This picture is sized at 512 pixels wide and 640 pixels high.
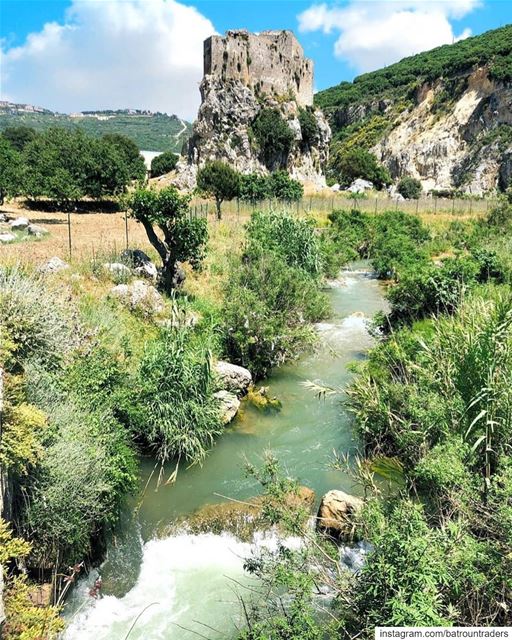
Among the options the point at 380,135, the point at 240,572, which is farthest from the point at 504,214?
the point at 380,135

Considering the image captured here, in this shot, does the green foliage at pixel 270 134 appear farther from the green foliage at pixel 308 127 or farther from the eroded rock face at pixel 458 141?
the eroded rock face at pixel 458 141

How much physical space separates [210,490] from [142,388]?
2.37 meters

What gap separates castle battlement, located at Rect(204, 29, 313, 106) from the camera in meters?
58.8

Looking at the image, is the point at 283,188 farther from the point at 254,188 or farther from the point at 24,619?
the point at 24,619

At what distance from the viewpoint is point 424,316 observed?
13.7 m

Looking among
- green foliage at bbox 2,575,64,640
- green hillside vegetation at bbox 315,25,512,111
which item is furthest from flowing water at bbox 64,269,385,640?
green hillside vegetation at bbox 315,25,512,111

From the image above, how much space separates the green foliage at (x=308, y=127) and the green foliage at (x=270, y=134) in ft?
12.7

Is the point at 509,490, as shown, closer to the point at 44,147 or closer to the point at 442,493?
the point at 442,493

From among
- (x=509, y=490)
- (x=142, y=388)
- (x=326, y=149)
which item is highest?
(x=326, y=149)

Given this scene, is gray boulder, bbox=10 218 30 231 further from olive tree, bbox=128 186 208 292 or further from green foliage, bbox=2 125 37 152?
green foliage, bbox=2 125 37 152

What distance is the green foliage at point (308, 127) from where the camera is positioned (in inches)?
2475

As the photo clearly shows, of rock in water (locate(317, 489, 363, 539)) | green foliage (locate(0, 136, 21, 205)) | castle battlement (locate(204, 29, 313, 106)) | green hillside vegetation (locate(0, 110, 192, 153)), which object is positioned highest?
green hillside vegetation (locate(0, 110, 192, 153))

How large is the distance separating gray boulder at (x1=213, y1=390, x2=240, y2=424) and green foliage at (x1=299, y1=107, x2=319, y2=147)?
57370 millimetres

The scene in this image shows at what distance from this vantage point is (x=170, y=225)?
52.2 feet
